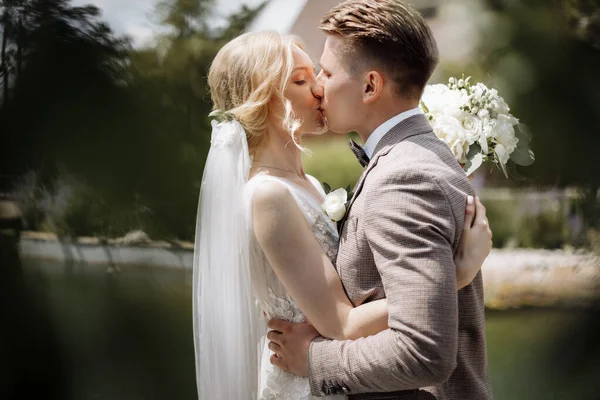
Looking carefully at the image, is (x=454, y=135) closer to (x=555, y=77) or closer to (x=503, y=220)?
(x=503, y=220)

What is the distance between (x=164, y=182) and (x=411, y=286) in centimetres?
272

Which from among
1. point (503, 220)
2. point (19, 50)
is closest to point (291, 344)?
point (503, 220)

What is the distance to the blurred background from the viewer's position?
3.99 meters

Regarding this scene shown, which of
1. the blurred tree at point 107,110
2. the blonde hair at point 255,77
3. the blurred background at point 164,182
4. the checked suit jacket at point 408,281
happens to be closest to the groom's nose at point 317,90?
the blonde hair at point 255,77

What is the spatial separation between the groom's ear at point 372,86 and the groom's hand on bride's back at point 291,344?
0.63 m

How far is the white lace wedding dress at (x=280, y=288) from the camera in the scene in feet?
6.43

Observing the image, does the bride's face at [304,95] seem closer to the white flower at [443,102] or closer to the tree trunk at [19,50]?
the white flower at [443,102]

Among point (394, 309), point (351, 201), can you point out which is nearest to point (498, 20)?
point (351, 201)

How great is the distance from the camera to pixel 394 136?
5.71ft

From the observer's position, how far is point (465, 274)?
5.46 feet

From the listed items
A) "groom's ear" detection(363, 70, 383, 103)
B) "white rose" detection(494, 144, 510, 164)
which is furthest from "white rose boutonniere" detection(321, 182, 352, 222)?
"white rose" detection(494, 144, 510, 164)

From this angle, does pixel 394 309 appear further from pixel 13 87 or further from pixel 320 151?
pixel 13 87

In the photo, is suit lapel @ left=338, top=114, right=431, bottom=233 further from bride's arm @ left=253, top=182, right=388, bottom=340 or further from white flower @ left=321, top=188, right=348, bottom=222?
bride's arm @ left=253, top=182, right=388, bottom=340

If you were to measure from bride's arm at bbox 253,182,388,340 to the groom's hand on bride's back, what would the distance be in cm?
6
